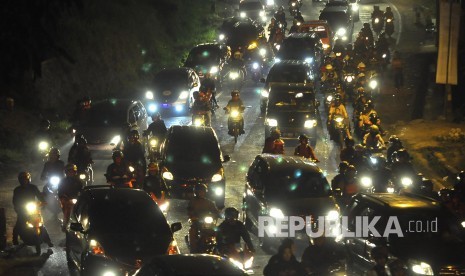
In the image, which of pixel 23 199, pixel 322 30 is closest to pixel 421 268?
pixel 23 199

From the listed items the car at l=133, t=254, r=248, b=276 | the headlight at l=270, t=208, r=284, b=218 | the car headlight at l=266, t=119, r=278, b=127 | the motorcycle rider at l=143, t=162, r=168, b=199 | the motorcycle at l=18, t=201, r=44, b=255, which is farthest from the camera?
the car headlight at l=266, t=119, r=278, b=127

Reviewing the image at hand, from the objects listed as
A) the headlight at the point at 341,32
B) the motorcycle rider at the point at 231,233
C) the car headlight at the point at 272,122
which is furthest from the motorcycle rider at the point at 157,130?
the headlight at the point at 341,32

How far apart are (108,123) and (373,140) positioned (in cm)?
789

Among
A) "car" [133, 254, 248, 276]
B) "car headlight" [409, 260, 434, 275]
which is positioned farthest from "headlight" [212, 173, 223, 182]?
"car" [133, 254, 248, 276]

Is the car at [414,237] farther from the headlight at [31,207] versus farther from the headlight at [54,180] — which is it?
the headlight at [54,180]

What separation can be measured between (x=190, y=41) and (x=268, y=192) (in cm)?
3440

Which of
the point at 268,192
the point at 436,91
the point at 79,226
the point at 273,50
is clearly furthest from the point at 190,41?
the point at 79,226

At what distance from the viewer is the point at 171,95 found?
112 ft

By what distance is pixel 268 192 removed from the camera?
19062 millimetres

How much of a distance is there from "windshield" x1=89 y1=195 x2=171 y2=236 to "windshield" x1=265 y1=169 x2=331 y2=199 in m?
3.22

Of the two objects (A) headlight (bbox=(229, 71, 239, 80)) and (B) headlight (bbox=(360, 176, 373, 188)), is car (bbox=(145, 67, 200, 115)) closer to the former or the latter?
(A) headlight (bbox=(229, 71, 239, 80))

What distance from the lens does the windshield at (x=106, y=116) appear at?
2742 cm

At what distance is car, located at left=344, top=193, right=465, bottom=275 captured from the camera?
1483cm

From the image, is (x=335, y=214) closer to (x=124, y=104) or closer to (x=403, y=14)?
(x=124, y=104)
